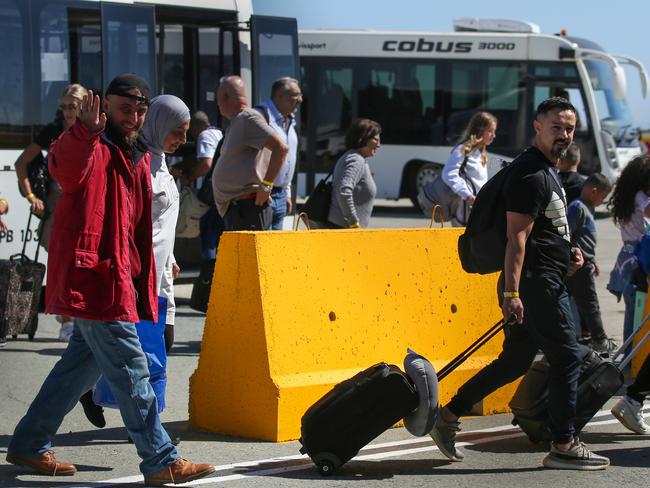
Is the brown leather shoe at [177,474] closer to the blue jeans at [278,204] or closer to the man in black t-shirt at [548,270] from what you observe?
the man in black t-shirt at [548,270]

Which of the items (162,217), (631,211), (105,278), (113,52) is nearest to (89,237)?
(105,278)

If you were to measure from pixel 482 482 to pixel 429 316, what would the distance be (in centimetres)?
158

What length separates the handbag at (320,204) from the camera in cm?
991

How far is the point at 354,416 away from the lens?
20.1 ft

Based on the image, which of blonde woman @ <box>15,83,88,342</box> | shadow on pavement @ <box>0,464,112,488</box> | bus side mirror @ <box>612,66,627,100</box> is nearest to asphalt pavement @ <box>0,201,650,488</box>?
shadow on pavement @ <box>0,464,112,488</box>

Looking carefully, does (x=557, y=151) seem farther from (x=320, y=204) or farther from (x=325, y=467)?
(x=320, y=204)

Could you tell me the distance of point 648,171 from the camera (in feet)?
29.7

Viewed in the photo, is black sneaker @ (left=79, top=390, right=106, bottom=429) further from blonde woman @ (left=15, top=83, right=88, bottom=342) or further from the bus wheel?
the bus wheel

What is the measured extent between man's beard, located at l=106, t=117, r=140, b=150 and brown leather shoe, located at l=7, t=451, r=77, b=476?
143 centimetres

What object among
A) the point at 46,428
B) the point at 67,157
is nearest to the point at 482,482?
the point at 46,428

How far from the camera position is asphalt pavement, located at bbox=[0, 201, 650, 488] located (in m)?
6.09

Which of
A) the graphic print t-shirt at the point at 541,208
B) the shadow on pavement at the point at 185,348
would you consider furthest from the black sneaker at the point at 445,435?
the shadow on pavement at the point at 185,348

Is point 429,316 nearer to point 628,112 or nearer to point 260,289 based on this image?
point 260,289

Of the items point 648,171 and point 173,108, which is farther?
point 648,171
